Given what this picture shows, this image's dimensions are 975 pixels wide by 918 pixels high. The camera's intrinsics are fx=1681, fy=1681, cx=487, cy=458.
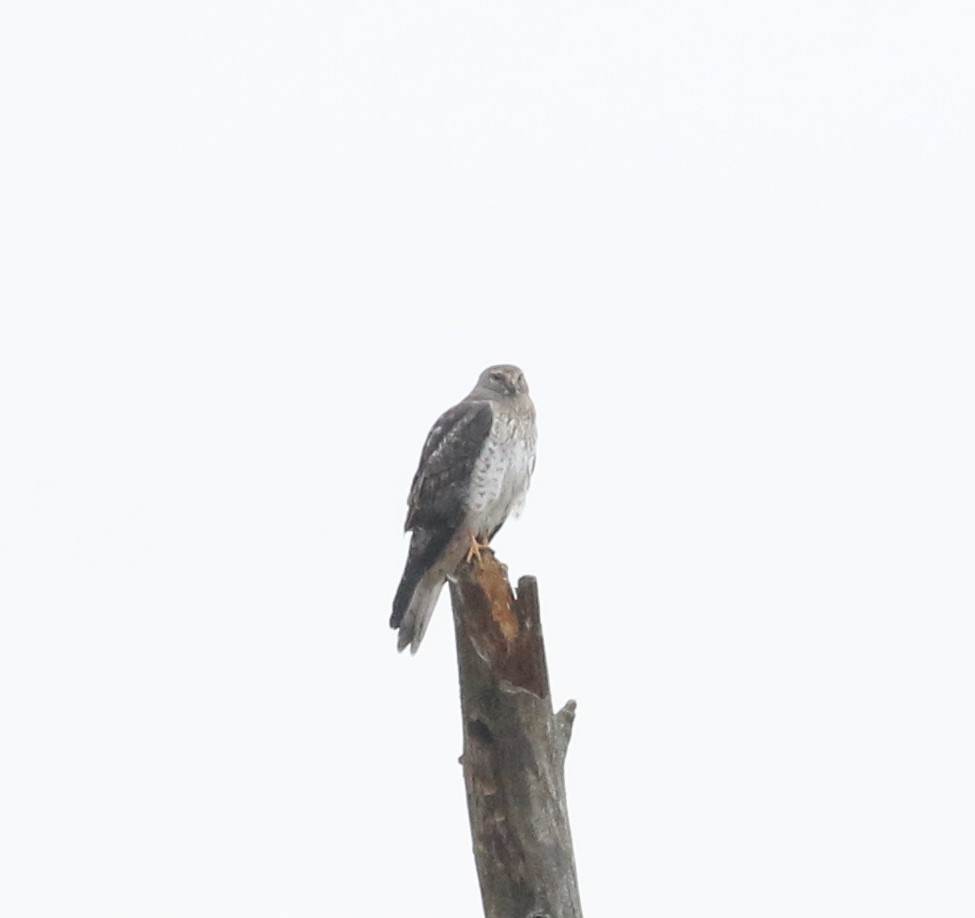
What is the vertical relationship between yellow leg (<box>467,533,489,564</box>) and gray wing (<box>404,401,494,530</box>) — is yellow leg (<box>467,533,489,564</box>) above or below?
below

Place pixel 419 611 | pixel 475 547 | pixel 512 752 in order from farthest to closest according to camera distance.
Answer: pixel 419 611 → pixel 475 547 → pixel 512 752

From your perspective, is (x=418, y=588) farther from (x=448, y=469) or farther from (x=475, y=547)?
(x=448, y=469)

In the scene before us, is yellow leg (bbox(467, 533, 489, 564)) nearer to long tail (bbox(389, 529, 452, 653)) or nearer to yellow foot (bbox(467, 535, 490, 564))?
yellow foot (bbox(467, 535, 490, 564))

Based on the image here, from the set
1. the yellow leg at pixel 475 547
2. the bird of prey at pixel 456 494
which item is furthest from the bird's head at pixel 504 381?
the yellow leg at pixel 475 547

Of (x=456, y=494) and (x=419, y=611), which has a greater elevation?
(x=456, y=494)

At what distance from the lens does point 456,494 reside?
11227 mm

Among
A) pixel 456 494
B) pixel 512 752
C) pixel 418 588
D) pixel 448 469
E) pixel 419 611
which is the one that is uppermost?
pixel 448 469

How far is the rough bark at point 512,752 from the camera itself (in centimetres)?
672

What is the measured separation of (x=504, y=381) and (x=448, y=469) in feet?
3.04

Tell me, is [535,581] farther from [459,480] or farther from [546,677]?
[459,480]

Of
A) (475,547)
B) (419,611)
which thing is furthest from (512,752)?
(419,611)

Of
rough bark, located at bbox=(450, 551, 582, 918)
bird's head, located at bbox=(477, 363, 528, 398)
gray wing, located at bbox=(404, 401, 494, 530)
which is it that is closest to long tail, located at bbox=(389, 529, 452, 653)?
gray wing, located at bbox=(404, 401, 494, 530)

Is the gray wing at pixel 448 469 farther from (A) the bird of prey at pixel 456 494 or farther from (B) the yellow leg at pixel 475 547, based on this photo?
(B) the yellow leg at pixel 475 547

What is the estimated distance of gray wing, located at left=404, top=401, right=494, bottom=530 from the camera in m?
11.2
